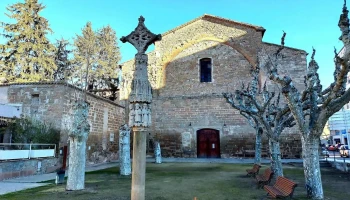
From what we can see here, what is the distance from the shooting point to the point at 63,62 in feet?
95.9

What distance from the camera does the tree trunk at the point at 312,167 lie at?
19.9 feet

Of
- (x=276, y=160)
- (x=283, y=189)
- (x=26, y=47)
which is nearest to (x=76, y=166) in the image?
(x=283, y=189)

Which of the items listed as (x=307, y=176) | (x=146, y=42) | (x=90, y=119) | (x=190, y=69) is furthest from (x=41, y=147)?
(x=190, y=69)

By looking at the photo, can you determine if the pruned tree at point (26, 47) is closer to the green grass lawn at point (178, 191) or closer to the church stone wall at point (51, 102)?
the church stone wall at point (51, 102)

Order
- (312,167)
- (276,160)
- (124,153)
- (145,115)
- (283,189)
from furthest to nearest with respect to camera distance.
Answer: (124,153), (276,160), (312,167), (283,189), (145,115)

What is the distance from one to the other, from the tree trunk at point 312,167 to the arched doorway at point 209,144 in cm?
1335

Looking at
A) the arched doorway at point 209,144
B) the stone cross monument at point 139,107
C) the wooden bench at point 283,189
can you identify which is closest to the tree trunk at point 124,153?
the wooden bench at point 283,189

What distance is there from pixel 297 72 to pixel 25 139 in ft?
59.2

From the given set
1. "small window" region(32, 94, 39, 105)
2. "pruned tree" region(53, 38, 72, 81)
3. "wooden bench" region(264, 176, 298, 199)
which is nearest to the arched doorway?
→ "small window" region(32, 94, 39, 105)

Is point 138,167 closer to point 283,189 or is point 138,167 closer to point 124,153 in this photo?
point 283,189

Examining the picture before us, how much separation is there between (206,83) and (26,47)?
17.2 meters

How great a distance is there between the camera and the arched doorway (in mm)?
19562

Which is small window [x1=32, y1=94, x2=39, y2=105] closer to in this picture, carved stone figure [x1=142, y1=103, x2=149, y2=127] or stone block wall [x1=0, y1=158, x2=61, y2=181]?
stone block wall [x1=0, y1=158, x2=61, y2=181]

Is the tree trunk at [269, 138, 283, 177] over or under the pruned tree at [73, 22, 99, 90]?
under
